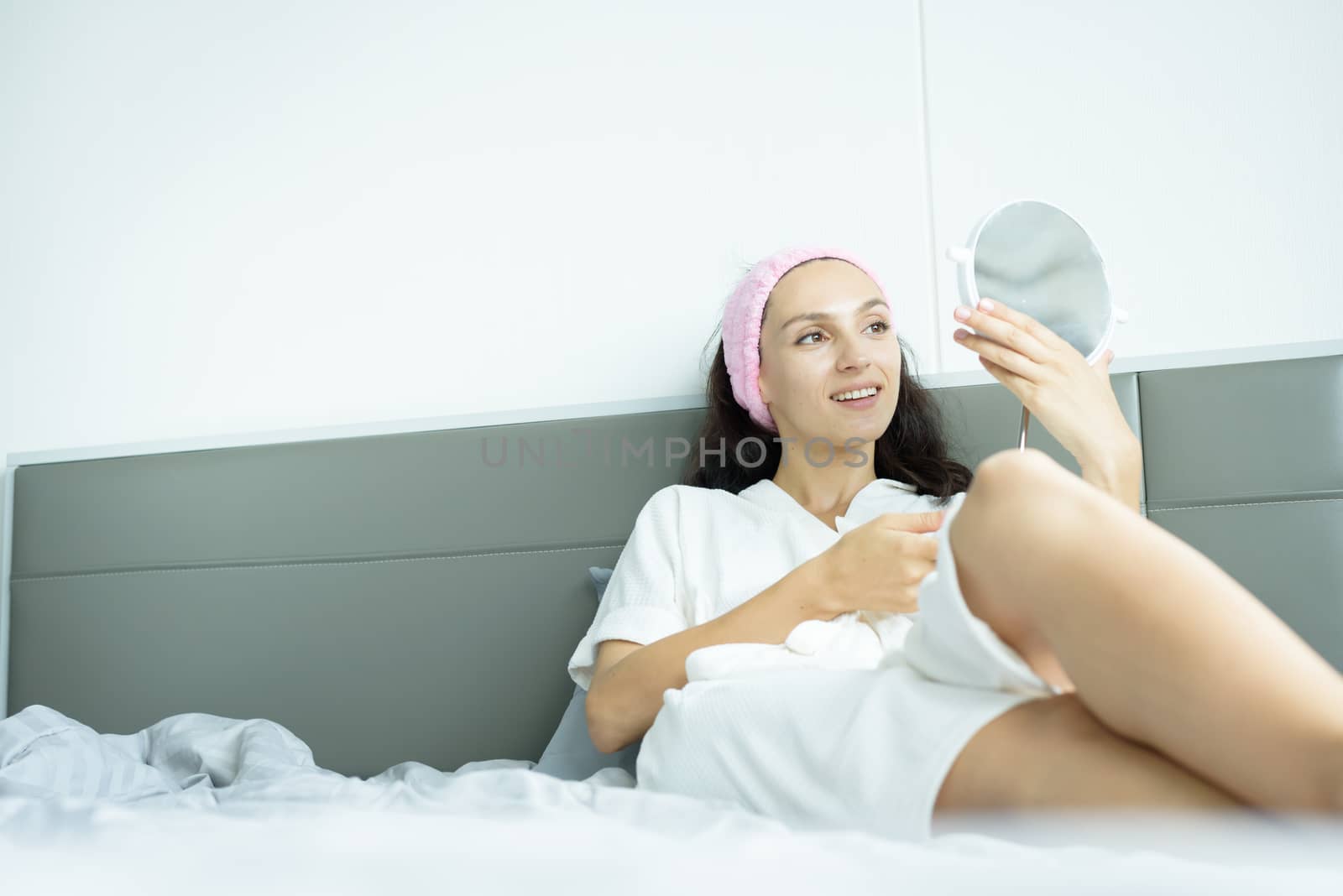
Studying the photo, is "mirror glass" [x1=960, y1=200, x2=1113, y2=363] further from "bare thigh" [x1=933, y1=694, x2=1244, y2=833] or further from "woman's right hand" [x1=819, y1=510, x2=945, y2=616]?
"bare thigh" [x1=933, y1=694, x2=1244, y2=833]

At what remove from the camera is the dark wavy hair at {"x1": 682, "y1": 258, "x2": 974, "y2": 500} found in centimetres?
153

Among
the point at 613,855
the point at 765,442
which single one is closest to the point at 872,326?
the point at 765,442

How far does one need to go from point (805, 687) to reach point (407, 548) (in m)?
0.99

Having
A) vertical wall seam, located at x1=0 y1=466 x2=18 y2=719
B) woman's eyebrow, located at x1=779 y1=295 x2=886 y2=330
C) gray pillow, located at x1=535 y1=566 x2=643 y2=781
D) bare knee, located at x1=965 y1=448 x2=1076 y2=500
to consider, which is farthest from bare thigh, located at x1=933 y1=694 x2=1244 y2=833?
vertical wall seam, located at x1=0 y1=466 x2=18 y2=719

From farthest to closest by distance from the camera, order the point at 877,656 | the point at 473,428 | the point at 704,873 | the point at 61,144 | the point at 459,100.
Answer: the point at 61,144 < the point at 459,100 < the point at 473,428 < the point at 877,656 < the point at 704,873

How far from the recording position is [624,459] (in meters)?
1.64

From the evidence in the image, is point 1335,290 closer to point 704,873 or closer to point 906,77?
point 906,77

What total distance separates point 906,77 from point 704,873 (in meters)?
1.57

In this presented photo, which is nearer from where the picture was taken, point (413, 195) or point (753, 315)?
point (753, 315)

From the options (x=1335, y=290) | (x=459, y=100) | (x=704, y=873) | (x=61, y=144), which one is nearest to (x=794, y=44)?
(x=459, y=100)

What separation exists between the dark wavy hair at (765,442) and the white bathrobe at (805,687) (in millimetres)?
190

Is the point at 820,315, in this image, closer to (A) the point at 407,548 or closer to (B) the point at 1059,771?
(A) the point at 407,548

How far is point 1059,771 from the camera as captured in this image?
63cm

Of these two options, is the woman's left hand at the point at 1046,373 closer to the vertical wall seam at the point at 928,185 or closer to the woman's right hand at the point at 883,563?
the woman's right hand at the point at 883,563
